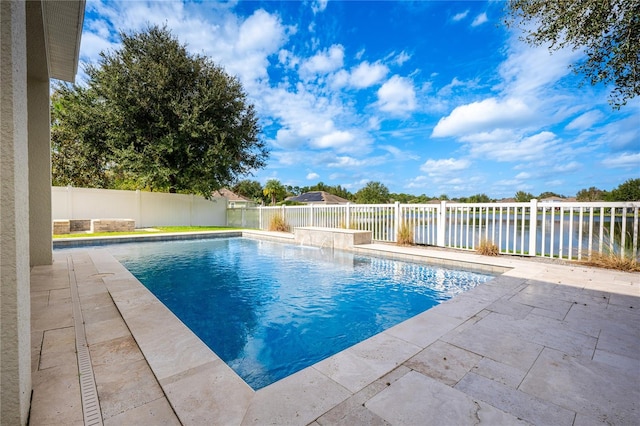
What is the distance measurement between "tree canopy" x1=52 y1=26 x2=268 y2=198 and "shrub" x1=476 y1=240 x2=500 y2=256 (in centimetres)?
1244

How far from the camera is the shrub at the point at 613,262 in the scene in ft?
16.2

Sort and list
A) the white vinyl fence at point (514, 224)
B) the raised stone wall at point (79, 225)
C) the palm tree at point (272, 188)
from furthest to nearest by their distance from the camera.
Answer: the palm tree at point (272, 188) → the raised stone wall at point (79, 225) → the white vinyl fence at point (514, 224)

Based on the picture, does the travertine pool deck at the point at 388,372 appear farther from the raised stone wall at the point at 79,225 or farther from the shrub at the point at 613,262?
the raised stone wall at the point at 79,225

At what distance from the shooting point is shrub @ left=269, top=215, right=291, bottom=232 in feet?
42.8

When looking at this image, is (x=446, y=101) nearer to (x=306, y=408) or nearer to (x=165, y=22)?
(x=165, y=22)

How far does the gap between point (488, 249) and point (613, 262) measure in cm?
208

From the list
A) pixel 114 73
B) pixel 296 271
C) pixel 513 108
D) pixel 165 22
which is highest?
pixel 165 22

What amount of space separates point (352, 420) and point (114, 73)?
57.4 feet

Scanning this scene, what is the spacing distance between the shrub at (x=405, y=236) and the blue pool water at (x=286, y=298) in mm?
1539

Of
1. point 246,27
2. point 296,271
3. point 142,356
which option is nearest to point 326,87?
point 246,27

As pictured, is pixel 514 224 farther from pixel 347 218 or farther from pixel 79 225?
pixel 79 225

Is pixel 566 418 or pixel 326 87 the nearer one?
pixel 566 418

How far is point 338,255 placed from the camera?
25.4ft

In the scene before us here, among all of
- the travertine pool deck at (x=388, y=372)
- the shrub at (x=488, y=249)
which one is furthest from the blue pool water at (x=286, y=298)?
the shrub at (x=488, y=249)
